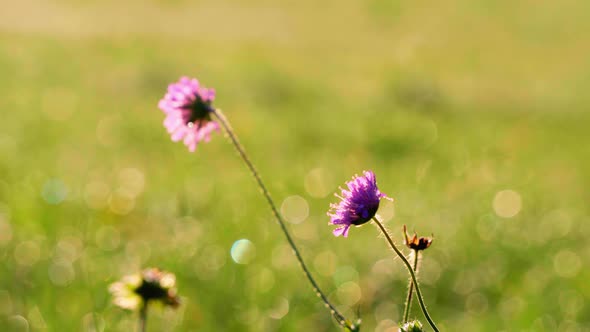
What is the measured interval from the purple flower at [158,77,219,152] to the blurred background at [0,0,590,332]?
0.76 meters

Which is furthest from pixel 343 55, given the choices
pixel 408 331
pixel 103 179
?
pixel 408 331

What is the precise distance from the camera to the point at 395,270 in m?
3.20

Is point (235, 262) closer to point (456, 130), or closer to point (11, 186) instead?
point (11, 186)

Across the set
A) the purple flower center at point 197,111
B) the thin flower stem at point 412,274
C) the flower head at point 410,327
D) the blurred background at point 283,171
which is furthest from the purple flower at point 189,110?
the blurred background at point 283,171

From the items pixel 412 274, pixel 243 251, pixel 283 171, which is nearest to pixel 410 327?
pixel 412 274

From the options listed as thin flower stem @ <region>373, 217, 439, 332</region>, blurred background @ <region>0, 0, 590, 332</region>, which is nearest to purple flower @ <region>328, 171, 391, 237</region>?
thin flower stem @ <region>373, 217, 439, 332</region>

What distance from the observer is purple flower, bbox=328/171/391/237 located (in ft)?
3.90

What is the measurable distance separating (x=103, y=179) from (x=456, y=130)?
11.8ft

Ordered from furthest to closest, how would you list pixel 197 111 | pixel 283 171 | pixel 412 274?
pixel 283 171 → pixel 197 111 → pixel 412 274

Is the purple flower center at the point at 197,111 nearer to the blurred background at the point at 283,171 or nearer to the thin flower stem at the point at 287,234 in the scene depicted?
the thin flower stem at the point at 287,234

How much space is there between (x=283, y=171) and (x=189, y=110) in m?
3.34

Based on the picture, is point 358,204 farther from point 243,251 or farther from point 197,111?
point 243,251

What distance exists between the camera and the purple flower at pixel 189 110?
146 cm

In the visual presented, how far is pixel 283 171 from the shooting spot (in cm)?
480
